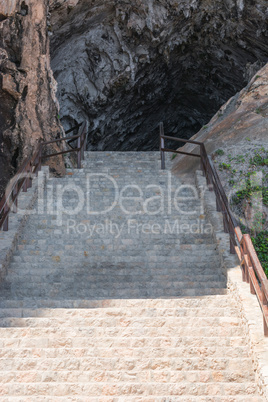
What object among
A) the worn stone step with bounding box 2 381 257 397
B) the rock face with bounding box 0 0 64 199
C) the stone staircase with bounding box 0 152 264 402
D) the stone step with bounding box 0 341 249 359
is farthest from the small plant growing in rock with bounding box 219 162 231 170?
the worn stone step with bounding box 2 381 257 397

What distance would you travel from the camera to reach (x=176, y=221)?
8391mm

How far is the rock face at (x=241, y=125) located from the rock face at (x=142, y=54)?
2995 millimetres

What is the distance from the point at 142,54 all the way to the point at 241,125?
18.6 ft

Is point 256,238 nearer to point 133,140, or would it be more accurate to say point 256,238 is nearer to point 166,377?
point 166,377

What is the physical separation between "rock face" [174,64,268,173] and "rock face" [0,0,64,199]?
356 centimetres

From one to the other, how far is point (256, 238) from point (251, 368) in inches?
154

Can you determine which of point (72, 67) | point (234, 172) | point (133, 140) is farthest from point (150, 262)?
point (133, 140)

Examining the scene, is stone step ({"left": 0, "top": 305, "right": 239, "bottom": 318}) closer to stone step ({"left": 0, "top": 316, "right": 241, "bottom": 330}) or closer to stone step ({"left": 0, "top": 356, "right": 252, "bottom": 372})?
stone step ({"left": 0, "top": 316, "right": 241, "bottom": 330})

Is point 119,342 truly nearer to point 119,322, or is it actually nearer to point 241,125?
point 119,322

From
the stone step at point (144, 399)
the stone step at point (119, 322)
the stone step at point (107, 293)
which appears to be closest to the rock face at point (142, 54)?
the stone step at point (107, 293)

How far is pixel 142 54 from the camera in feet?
49.4

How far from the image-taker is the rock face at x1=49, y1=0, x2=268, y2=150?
13898 mm

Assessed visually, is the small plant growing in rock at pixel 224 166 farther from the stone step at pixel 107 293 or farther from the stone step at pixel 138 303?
the stone step at pixel 138 303

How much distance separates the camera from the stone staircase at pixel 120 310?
4496 mm
